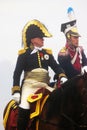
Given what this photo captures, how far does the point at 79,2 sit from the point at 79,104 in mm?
1189

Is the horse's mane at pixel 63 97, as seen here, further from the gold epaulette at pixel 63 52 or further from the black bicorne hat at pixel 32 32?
the gold epaulette at pixel 63 52

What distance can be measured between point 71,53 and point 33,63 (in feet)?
1.20

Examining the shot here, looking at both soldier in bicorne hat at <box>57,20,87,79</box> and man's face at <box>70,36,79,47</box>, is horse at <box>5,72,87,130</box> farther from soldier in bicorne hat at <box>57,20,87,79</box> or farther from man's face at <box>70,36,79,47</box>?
man's face at <box>70,36,79,47</box>

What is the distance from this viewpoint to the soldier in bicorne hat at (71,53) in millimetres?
2082

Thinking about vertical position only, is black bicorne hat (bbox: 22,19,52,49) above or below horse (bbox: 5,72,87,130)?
above

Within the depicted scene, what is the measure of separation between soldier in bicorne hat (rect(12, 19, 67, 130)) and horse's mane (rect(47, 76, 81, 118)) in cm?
28

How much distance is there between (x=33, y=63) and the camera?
188 cm

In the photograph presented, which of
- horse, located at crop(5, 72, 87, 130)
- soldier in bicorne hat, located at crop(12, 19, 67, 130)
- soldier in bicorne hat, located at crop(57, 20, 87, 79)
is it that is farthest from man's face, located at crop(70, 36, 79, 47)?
horse, located at crop(5, 72, 87, 130)

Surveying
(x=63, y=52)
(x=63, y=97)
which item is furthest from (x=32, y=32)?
(x=63, y=97)

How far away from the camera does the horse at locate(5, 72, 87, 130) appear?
4.22ft

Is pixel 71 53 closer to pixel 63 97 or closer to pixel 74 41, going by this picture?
pixel 74 41

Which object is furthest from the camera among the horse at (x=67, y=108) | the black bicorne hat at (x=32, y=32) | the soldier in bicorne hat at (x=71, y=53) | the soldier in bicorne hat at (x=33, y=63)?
the soldier in bicorne hat at (x=71, y=53)

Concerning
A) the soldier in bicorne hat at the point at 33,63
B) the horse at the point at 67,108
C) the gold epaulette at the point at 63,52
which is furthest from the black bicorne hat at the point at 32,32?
the horse at the point at 67,108

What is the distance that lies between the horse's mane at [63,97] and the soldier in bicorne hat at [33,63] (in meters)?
0.28
